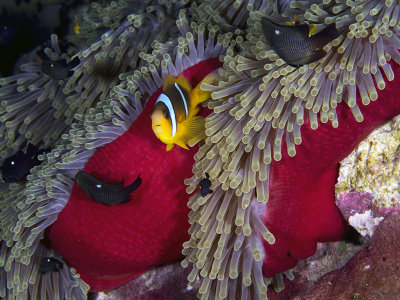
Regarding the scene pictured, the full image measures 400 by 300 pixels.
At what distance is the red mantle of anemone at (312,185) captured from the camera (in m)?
1.61

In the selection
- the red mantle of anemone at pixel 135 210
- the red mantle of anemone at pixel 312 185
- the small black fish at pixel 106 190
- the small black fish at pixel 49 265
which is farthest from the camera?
the small black fish at pixel 49 265

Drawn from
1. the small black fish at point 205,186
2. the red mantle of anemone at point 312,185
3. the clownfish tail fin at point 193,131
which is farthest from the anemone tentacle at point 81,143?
the red mantle of anemone at point 312,185

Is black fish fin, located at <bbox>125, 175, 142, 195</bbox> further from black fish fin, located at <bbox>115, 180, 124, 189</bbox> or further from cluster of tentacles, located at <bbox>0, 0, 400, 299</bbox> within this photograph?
cluster of tentacles, located at <bbox>0, 0, 400, 299</bbox>

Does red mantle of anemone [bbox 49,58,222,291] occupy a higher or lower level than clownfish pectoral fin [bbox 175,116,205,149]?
lower

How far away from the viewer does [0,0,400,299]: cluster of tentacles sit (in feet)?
4.98

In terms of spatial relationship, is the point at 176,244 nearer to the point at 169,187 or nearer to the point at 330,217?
the point at 169,187

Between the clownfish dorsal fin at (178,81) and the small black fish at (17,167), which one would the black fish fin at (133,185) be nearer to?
the clownfish dorsal fin at (178,81)

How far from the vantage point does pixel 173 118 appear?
1.54 meters

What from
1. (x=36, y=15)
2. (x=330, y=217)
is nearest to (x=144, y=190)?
(x=330, y=217)

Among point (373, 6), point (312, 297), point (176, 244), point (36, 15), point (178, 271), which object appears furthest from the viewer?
point (36, 15)

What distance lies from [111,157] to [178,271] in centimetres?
78

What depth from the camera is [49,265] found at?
2062 millimetres

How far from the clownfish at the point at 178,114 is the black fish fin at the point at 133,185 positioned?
0.78 ft

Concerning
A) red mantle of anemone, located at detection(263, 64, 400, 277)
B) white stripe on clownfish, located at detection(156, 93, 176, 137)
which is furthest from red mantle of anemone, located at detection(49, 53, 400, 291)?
white stripe on clownfish, located at detection(156, 93, 176, 137)
